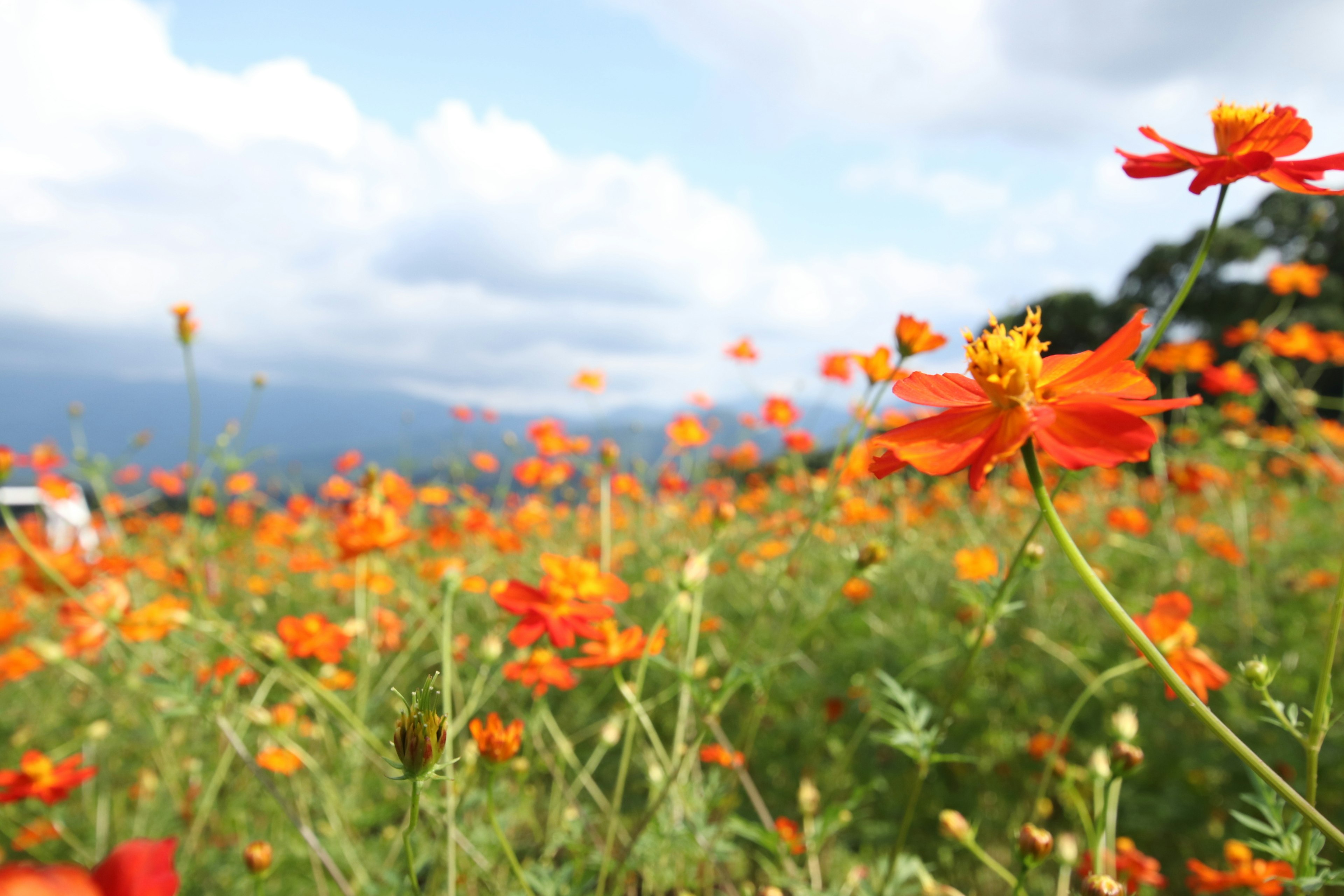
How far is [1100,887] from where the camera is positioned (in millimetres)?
675

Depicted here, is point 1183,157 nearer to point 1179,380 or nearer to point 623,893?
point 623,893

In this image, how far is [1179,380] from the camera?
10.3ft

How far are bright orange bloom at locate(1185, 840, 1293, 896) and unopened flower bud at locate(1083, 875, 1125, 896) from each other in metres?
0.27

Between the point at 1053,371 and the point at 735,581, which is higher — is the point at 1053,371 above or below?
above

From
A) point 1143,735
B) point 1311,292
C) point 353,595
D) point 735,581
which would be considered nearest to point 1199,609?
point 1143,735

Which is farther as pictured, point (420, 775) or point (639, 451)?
point (639, 451)

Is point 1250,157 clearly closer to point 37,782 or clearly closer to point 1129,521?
point 37,782

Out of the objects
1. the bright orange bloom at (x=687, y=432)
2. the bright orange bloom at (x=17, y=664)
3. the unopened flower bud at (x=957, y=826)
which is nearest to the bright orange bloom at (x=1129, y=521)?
the bright orange bloom at (x=687, y=432)

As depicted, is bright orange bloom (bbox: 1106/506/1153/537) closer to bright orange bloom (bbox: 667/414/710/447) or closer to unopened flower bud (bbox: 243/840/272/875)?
bright orange bloom (bbox: 667/414/710/447)

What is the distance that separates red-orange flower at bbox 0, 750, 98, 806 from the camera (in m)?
1.08

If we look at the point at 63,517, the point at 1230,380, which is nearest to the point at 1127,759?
the point at 1230,380

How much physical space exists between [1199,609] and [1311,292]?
4.57 ft

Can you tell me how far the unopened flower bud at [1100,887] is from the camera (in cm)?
67

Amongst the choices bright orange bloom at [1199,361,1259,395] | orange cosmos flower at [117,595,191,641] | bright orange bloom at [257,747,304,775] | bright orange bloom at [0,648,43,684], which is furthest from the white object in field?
bright orange bloom at [1199,361,1259,395]
